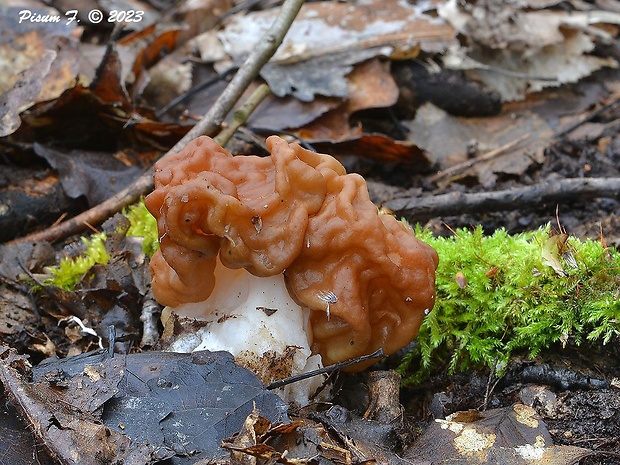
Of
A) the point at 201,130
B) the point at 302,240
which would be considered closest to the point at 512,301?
the point at 302,240

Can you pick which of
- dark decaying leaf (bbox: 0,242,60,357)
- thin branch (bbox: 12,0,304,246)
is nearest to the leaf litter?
dark decaying leaf (bbox: 0,242,60,357)

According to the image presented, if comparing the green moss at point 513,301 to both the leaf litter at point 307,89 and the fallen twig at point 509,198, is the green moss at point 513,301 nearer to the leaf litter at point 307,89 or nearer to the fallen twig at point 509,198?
the fallen twig at point 509,198

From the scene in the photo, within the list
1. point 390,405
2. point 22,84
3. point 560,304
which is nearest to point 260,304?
point 390,405

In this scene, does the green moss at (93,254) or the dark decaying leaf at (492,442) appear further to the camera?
the green moss at (93,254)

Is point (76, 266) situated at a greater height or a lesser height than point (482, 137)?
greater

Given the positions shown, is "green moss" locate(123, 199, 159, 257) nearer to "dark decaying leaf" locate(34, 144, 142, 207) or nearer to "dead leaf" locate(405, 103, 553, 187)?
"dark decaying leaf" locate(34, 144, 142, 207)

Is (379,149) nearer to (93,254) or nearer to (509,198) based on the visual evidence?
(509,198)

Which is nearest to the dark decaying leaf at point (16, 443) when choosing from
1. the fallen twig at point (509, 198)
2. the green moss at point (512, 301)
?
the green moss at point (512, 301)

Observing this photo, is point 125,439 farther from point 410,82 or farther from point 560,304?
point 410,82
